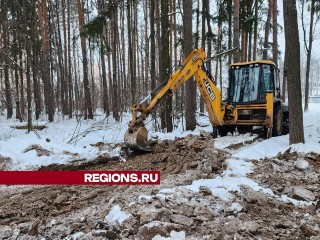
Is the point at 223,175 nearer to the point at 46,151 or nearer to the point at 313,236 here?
the point at 313,236

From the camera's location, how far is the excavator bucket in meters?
8.21

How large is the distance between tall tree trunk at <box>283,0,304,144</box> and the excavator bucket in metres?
3.50

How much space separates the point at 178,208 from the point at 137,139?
3603mm

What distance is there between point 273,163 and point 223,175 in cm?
138

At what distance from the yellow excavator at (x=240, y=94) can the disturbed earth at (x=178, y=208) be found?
3225 millimetres

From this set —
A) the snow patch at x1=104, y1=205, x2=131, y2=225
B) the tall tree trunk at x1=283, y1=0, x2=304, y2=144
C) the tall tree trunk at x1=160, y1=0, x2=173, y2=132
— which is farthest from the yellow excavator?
the snow patch at x1=104, y1=205, x2=131, y2=225

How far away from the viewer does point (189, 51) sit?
11367mm

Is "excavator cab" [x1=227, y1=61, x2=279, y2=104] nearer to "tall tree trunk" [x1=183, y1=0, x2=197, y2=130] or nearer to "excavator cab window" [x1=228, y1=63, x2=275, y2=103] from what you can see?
"excavator cab window" [x1=228, y1=63, x2=275, y2=103]

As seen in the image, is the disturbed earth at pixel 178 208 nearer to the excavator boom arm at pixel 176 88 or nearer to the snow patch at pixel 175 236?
the snow patch at pixel 175 236

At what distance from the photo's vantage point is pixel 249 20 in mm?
18656

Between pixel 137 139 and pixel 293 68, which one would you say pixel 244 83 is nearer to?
pixel 293 68

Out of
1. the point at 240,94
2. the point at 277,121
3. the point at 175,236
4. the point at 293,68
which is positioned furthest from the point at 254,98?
the point at 175,236

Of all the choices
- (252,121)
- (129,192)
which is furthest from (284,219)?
(252,121)

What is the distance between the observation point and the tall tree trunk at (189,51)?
11.4 m
